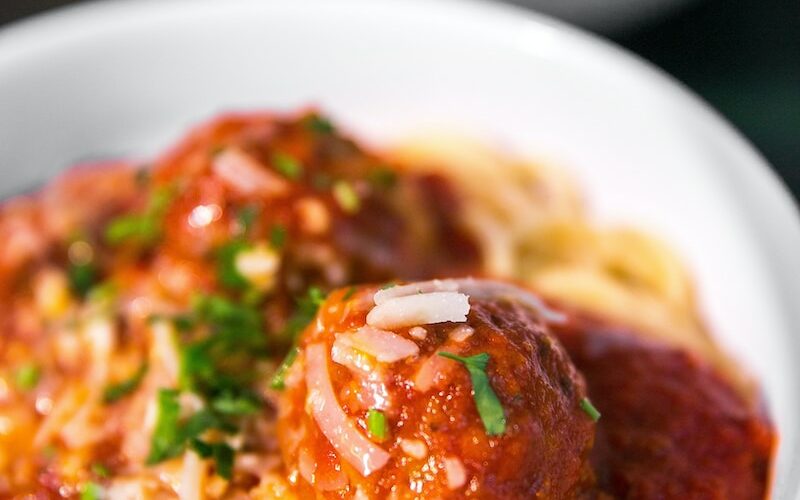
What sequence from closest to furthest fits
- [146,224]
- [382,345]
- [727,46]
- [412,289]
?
[382,345], [412,289], [146,224], [727,46]

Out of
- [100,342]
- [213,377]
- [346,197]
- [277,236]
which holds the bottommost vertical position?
[100,342]

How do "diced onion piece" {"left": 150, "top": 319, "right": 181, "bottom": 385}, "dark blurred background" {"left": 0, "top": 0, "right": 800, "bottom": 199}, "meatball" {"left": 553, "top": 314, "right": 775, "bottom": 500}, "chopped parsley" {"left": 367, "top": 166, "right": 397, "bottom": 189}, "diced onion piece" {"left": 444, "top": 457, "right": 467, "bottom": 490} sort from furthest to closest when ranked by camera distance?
"dark blurred background" {"left": 0, "top": 0, "right": 800, "bottom": 199} → "chopped parsley" {"left": 367, "top": 166, "right": 397, "bottom": 189} → "diced onion piece" {"left": 150, "top": 319, "right": 181, "bottom": 385} → "meatball" {"left": 553, "top": 314, "right": 775, "bottom": 500} → "diced onion piece" {"left": 444, "top": 457, "right": 467, "bottom": 490}

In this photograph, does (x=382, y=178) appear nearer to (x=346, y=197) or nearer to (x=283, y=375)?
(x=346, y=197)

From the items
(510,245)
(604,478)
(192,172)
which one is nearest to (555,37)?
(510,245)

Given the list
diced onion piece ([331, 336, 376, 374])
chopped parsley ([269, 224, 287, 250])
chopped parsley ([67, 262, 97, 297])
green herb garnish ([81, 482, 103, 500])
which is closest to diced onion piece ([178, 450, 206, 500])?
green herb garnish ([81, 482, 103, 500])

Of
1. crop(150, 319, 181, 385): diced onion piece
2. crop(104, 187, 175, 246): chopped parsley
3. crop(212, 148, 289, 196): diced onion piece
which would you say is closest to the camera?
crop(150, 319, 181, 385): diced onion piece

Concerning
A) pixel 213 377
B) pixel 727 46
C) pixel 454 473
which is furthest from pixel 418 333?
pixel 727 46

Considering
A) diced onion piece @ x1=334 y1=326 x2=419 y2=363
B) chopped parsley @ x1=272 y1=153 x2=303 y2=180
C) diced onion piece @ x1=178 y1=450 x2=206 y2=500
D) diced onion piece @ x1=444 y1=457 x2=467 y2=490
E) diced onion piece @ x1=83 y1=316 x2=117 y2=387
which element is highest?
diced onion piece @ x1=334 y1=326 x2=419 y2=363

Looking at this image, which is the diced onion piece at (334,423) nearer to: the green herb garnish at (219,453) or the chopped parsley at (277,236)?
the green herb garnish at (219,453)

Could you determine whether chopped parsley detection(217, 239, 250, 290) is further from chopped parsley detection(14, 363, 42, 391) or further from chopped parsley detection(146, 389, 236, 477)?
chopped parsley detection(14, 363, 42, 391)
